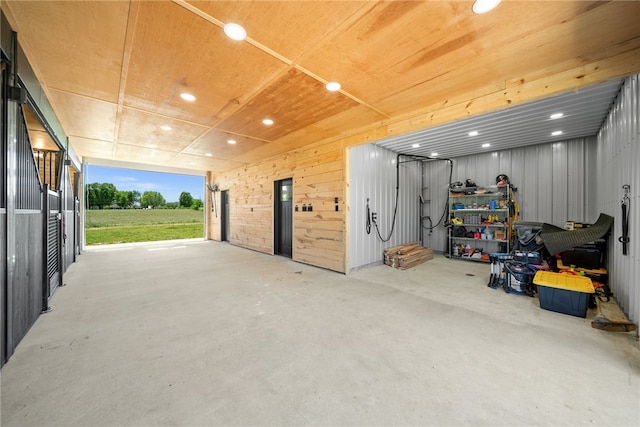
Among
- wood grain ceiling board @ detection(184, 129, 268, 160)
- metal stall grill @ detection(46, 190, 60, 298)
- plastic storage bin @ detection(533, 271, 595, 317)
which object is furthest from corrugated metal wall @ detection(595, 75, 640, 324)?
metal stall grill @ detection(46, 190, 60, 298)


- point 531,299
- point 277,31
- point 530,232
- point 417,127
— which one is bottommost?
point 531,299

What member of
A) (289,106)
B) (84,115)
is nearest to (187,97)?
(289,106)

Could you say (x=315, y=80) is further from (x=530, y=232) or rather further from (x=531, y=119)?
(x=530, y=232)

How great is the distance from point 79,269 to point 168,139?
349 centimetres

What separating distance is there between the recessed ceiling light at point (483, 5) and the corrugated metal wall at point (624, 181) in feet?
7.40

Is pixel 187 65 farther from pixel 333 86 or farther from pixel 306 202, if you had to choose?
pixel 306 202

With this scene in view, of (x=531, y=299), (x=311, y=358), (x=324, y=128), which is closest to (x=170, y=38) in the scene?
(x=324, y=128)

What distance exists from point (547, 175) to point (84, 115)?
9.78 m

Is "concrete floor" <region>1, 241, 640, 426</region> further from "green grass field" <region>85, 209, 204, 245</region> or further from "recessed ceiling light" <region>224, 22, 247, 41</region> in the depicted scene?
"green grass field" <region>85, 209, 204, 245</region>

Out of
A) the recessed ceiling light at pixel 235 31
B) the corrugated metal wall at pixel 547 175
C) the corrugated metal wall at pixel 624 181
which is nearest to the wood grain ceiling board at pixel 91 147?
the recessed ceiling light at pixel 235 31

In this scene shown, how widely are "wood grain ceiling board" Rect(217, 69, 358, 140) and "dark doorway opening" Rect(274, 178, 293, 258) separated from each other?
2.22m

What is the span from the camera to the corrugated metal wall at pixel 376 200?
527cm

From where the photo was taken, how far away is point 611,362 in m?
2.04

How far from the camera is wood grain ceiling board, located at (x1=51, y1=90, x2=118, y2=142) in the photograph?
3607 mm
